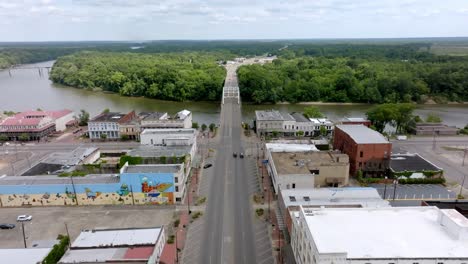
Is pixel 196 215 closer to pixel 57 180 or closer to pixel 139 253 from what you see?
pixel 139 253

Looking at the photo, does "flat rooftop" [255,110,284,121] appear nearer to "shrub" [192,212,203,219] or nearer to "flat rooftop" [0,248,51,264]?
"shrub" [192,212,203,219]

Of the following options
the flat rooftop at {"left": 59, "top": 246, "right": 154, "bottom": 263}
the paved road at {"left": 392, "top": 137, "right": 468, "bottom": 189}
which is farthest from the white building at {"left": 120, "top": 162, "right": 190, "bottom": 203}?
the paved road at {"left": 392, "top": 137, "right": 468, "bottom": 189}

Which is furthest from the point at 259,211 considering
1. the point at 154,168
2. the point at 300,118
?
the point at 300,118

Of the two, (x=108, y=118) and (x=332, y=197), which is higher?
(x=108, y=118)

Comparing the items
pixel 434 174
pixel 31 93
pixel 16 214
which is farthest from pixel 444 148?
pixel 31 93

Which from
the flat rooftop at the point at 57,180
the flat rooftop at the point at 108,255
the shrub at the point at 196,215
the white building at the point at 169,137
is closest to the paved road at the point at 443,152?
the white building at the point at 169,137
